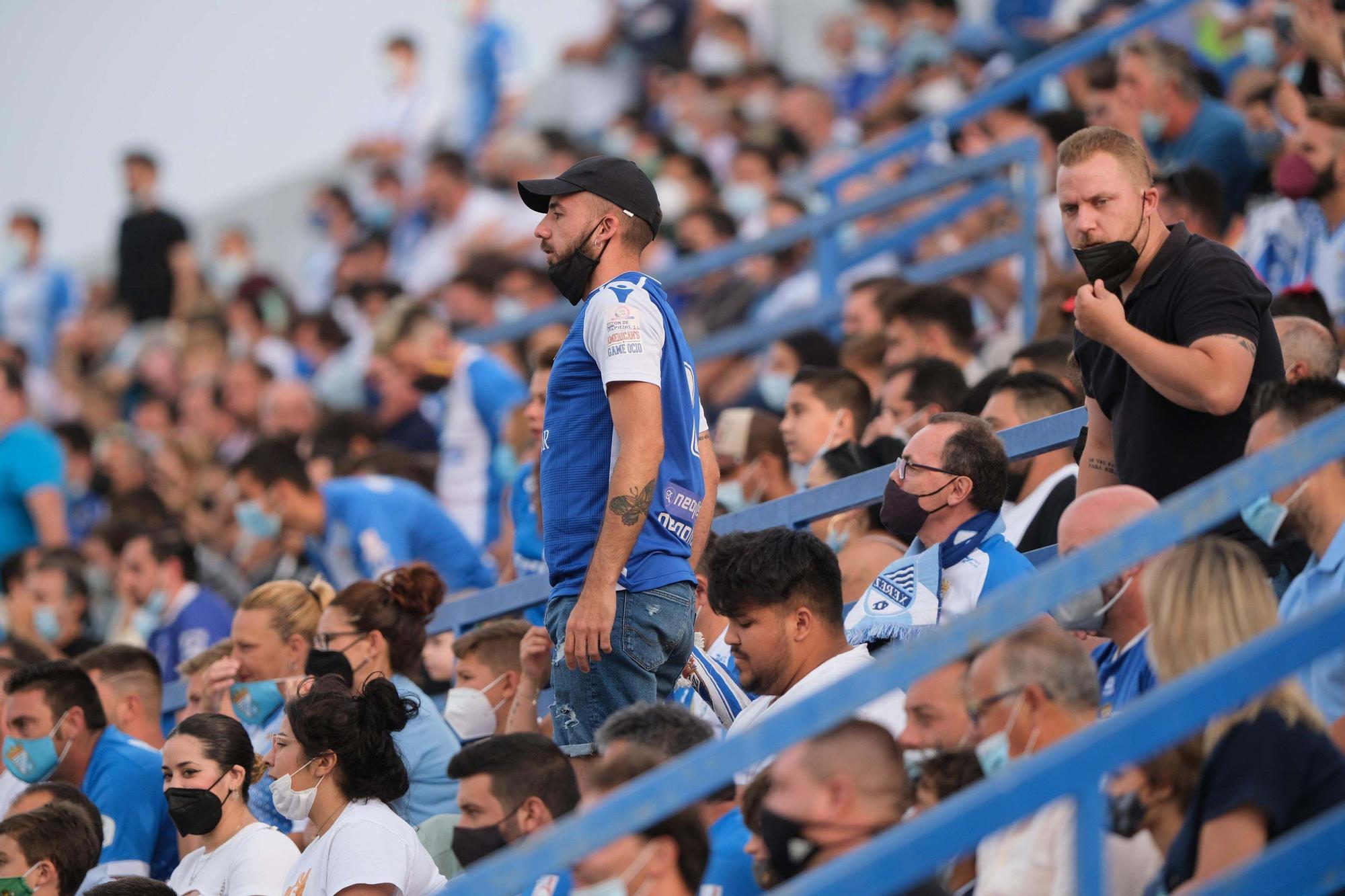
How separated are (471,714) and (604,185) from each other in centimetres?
205

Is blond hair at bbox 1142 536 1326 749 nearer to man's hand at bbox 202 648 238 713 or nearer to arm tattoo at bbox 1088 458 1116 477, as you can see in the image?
arm tattoo at bbox 1088 458 1116 477

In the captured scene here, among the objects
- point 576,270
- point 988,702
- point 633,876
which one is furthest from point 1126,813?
point 576,270

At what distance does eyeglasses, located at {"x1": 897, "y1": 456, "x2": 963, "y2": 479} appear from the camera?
469cm

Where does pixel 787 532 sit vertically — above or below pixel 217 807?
above

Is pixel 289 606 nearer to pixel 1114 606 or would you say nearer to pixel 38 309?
pixel 1114 606

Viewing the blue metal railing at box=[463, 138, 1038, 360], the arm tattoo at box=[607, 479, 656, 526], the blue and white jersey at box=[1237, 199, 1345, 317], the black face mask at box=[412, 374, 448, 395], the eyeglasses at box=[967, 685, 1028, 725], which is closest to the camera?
the eyeglasses at box=[967, 685, 1028, 725]

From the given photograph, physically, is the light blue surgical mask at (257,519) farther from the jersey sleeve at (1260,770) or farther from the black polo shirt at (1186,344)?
the jersey sleeve at (1260,770)

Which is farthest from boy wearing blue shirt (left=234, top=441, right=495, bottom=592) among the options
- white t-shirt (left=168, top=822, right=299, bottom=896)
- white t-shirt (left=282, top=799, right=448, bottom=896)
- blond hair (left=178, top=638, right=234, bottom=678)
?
white t-shirt (left=282, top=799, right=448, bottom=896)

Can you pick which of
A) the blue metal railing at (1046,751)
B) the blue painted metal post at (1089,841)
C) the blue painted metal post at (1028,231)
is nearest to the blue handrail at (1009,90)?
the blue painted metal post at (1028,231)

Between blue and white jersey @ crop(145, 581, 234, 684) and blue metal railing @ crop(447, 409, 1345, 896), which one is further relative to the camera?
blue and white jersey @ crop(145, 581, 234, 684)

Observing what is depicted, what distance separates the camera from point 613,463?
14.4 ft

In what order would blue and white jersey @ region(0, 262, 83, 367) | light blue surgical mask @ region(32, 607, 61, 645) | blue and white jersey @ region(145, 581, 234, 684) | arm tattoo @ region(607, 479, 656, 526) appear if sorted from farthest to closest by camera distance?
blue and white jersey @ region(0, 262, 83, 367), light blue surgical mask @ region(32, 607, 61, 645), blue and white jersey @ region(145, 581, 234, 684), arm tattoo @ region(607, 479, 656, 526)

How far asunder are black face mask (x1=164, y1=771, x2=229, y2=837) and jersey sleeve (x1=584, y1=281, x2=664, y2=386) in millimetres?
1843

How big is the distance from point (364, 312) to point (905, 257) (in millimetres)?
4041
